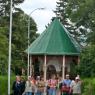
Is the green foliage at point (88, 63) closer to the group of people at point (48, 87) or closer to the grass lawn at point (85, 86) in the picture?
the grass lawn at point (85, 86)

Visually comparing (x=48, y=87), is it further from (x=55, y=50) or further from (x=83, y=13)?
(x=55, y=50)

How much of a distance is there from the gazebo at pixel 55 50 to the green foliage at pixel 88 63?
555 inches

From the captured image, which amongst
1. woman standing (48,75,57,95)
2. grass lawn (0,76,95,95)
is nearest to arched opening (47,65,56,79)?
grass lawn (0,76,95,95)

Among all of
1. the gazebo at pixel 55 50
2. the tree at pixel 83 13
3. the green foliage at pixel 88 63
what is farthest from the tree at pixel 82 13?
the gazebo at pixel 55 50

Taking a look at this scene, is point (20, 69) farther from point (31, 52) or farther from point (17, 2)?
point (17, 2)

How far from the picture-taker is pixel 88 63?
182ft

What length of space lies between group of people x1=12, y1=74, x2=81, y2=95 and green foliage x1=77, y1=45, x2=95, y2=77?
55.5ft

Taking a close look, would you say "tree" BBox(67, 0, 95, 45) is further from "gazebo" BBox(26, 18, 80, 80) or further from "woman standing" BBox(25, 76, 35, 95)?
"woman standing" BBox(25, 76, 35, 95)

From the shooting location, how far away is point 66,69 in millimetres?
75125

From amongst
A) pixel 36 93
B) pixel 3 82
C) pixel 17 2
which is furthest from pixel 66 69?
pixel 36 93

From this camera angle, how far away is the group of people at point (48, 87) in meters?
33.5

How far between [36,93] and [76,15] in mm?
Result: 26545

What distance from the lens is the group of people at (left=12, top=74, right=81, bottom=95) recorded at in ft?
110

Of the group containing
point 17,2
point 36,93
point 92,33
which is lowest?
point 36,93
